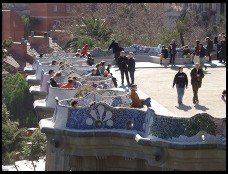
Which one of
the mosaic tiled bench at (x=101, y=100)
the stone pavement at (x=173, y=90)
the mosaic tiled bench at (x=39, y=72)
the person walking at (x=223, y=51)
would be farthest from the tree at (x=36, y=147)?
the mosaic tiled bench at (x=101, y=100)

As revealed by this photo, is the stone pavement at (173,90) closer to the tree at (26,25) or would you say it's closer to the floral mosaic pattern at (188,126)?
the floral mosaic pattern at (188,126)

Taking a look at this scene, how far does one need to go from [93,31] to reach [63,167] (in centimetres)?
3068

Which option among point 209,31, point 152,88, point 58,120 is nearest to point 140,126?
point 58,120

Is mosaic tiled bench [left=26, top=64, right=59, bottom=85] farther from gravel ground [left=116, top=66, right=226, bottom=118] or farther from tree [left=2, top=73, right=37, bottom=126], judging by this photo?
tree [left=2, top=73, right=37, bottom=126]

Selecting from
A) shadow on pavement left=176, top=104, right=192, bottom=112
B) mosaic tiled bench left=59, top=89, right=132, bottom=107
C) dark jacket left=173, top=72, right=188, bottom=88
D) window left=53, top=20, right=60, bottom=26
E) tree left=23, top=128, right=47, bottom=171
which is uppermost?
window left=53, top=20, right=60, bottom=26

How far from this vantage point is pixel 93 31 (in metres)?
50.2

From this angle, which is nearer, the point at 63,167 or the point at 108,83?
the point at 63,167

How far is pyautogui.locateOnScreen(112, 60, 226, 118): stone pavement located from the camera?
→ 22656 mm

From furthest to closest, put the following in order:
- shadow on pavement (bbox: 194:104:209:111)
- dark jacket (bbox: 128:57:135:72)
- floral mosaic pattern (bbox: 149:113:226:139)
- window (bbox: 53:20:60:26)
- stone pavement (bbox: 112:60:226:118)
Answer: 1. window (bbox: 53:20:60:26)
2. dark jacket (bbox: 128:57:135:72)
3. shadow on pavement (bbox: 194:104:209:111)
4. stone pavement (bbox: 112:60:226:118)
5. floral mosaic pattern (bbox: 149:113:226:139)

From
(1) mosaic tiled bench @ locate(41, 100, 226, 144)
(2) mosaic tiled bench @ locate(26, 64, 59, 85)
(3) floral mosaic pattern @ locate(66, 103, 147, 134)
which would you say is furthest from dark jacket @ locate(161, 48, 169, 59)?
(3) floral mosaic pattern @ locate(66, 103, 147, 134)

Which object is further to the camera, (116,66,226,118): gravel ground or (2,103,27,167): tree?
(2,103,27,167): tree

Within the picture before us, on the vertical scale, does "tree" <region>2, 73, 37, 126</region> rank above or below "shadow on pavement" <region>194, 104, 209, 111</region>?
below

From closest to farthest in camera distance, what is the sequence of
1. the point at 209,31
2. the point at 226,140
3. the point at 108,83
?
the point at 226,140 → the point at 108,83 → the point at 209,31

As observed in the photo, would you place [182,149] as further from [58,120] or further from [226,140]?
[58,120]
